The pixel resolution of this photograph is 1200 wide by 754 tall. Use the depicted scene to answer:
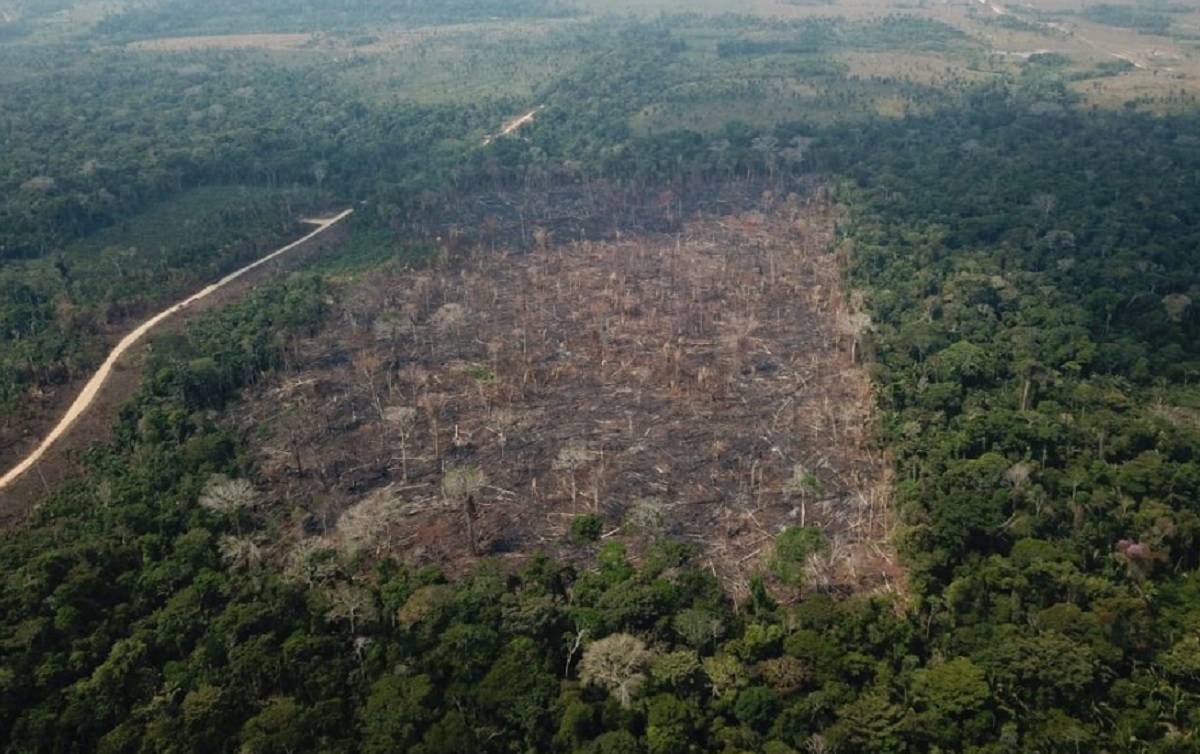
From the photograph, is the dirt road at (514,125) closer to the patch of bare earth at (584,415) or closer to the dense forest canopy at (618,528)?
the dense forest canopy at (618,528)

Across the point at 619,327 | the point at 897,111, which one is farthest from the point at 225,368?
the point at 897,111

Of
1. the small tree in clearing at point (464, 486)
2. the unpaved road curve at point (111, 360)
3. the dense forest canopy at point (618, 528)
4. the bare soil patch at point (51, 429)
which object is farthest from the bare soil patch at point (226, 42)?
the small tree in clearing at point (464, 486)

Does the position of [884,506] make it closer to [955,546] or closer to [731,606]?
[955,546]

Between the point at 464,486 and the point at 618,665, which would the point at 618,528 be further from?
the point at 618,665

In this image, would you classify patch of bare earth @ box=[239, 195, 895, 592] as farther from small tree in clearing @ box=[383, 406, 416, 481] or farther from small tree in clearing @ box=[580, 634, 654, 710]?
small tree in clearing @ box=[580, 634, 654, 710]

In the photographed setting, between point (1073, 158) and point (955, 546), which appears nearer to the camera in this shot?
point (955, 546)

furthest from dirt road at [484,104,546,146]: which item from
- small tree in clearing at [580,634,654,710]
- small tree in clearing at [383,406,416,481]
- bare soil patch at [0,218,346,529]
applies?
small tree in clearing at [580,634,654,710]

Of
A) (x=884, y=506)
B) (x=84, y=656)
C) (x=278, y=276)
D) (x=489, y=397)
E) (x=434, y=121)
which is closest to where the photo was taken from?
(x=84, y=656)
